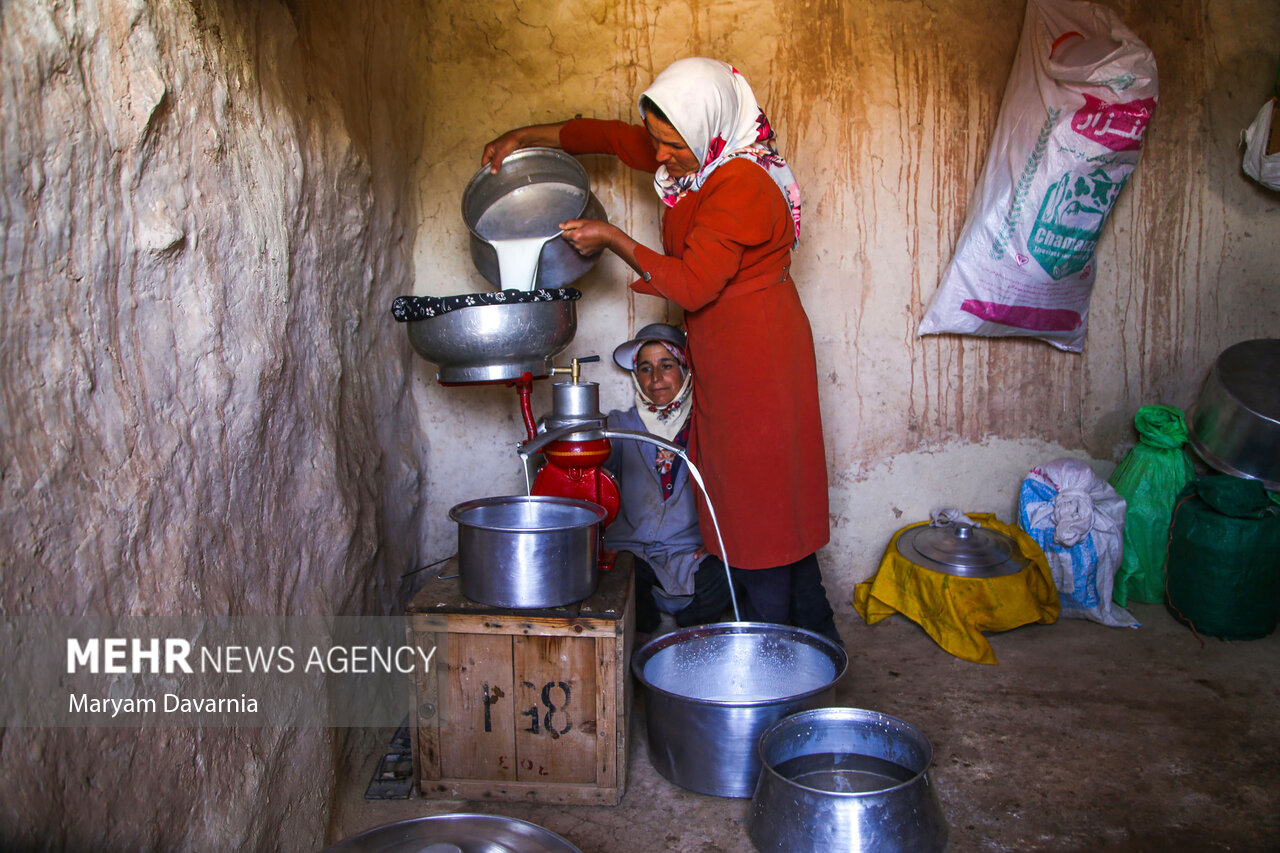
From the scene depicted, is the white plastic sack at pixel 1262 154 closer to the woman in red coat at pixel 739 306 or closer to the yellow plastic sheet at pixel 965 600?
the yellow plastic sheet at pixel 965 600

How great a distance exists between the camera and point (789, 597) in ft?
8.86

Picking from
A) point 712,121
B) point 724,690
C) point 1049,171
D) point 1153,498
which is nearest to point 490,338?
point 712,121

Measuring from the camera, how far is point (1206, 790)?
2254 millimetres

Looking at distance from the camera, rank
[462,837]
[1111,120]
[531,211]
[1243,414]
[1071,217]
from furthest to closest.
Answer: [1243,414] < [1071,217] < [1111,120] < [531,211] < [462,837]

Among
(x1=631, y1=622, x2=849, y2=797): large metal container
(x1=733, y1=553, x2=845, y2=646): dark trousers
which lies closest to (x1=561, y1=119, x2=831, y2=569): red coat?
(x1=733, y1=553, x2=845, y2=646): dark trousers

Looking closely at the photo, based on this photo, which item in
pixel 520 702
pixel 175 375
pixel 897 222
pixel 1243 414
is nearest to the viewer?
pixel 175 375

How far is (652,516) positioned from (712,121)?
147cm

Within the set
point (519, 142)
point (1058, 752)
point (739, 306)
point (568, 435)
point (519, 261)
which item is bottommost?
point (1058, 752)

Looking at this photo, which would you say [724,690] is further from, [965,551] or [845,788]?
[965,551]

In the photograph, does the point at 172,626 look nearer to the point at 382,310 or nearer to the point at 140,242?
the point at 140,242

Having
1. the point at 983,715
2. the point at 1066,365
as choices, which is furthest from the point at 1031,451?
the point at 983,715

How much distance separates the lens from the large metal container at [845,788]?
5.70ft

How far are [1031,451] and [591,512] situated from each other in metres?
2.24

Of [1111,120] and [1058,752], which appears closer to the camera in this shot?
[1058,752]
